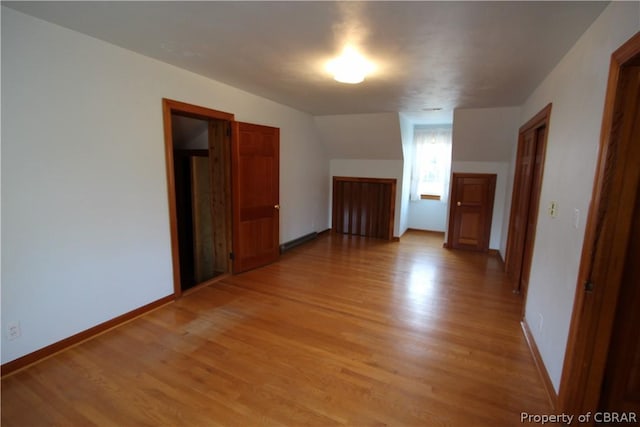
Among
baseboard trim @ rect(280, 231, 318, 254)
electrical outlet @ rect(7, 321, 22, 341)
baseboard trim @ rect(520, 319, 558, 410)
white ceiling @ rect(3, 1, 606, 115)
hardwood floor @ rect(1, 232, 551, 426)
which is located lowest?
hardwood floor @ rect(1, 232, 551, 426)

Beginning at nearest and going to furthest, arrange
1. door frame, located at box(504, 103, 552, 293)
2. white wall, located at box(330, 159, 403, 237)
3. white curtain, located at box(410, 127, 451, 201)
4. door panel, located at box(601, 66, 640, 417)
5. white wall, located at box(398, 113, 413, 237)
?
1. door panel, located at box(601, 66, 640, 417)
2. door frame, located at box(504, 103, 552, 293)
3. white wall, located at box(398, 113, 413, 237)
4. white wall, located at box(330, 159, 403, 237)
5. white curtain, located at box(410, 127, 451, 201)

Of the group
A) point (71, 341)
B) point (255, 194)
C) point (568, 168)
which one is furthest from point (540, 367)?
point (71, 341)

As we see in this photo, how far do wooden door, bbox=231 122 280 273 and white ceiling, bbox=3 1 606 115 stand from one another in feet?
2.69

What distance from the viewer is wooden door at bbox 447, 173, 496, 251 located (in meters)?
5.12

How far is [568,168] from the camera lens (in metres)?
1.99


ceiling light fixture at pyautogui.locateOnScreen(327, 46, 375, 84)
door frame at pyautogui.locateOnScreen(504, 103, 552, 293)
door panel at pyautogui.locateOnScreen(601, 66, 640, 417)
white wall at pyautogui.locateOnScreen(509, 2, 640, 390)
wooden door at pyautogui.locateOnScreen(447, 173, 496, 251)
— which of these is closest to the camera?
door panel at pyautogui.locateOnScreen(601, 66, 640, 417)

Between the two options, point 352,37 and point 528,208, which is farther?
point 528,208

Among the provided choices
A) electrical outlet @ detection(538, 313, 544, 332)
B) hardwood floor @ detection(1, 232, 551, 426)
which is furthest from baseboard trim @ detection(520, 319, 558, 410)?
electrical outlet @ detection(538, 313, 544, 332)

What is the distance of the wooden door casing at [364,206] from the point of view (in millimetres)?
5910

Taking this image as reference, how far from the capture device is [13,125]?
1.87 metres

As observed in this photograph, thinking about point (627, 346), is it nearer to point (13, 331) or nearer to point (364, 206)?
point (13, 331)

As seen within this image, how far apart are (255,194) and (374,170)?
287 centimetres

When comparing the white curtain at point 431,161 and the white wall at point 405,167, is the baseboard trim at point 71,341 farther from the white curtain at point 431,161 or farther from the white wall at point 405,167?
the white curtain at point 431,161

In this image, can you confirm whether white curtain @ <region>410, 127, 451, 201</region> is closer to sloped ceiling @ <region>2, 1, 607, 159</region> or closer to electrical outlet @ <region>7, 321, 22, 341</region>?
sloped ceiling @ <region>2, 1, 607, 159</region>
